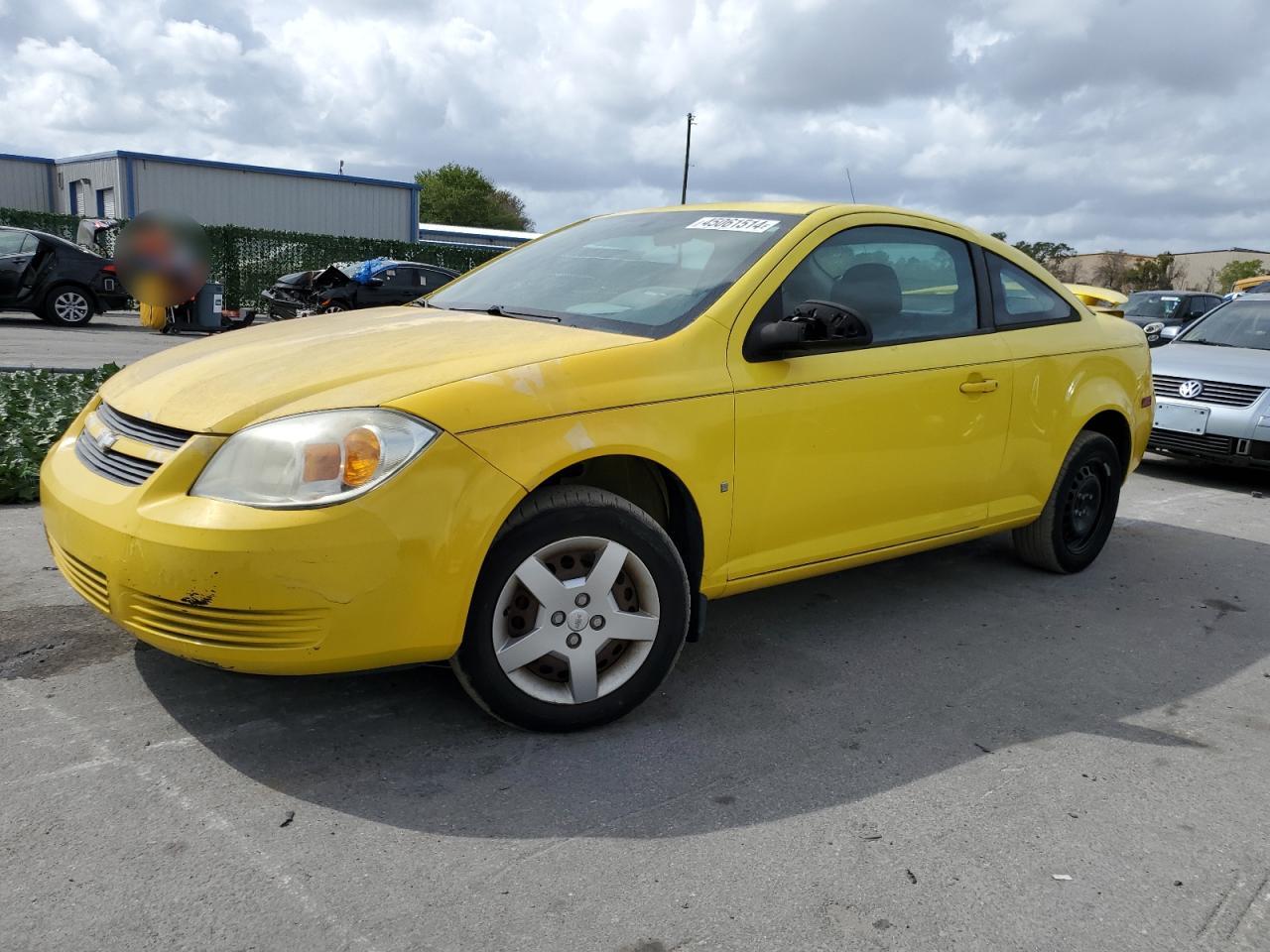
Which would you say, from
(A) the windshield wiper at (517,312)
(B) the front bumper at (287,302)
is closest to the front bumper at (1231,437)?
(A) the windshield wiper at (517,312)

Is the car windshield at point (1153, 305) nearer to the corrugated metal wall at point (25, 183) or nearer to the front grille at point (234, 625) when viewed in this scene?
the front grille at point (234, 625)

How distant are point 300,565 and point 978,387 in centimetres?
272

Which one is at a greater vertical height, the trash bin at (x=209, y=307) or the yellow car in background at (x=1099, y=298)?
the yellow car in background at (x=1099, y=298)

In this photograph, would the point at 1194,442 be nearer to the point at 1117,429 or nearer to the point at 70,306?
the point at 1117,429

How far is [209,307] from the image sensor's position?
1836 cm

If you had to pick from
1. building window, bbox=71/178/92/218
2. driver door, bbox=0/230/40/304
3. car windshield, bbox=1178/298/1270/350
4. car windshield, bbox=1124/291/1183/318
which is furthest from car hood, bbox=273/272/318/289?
car windshield, bbox=1178/298/1270/350

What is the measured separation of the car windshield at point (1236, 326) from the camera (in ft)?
28.6

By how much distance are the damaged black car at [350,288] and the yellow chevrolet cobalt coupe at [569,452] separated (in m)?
14.6

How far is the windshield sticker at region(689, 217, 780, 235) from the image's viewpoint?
12.4ft

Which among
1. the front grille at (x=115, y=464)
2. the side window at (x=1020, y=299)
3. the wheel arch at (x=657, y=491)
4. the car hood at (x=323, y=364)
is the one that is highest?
the side window at (x=1020, y=299)

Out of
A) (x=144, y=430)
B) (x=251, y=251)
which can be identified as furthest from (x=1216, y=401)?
(x=251, y=251)

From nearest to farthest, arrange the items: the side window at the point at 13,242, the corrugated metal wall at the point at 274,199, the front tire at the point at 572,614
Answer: the front tire at the point at 572,614
the side window at the point at 13,242
the corrugated metal wall at the point at 274,199

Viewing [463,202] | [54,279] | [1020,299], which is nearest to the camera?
[1020,299]

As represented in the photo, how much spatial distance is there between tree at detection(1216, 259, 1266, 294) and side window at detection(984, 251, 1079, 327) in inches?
2314
